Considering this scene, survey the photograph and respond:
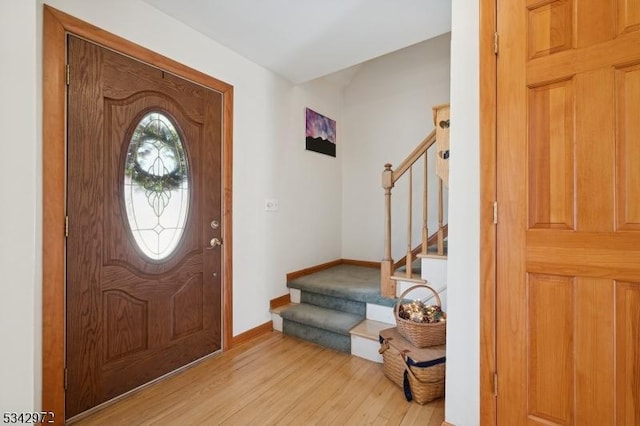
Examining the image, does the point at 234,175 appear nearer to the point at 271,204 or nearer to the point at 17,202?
the point at 271,204

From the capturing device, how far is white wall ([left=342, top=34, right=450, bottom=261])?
342cm

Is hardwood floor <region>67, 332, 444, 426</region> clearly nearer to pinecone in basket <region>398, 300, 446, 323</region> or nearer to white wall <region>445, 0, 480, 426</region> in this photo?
white wall <region>445, 0, 480, 426</region>

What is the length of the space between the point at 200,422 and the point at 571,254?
1.98 m

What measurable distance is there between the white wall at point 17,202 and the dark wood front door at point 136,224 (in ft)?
1.20

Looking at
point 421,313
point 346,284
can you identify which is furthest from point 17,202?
point 346,284

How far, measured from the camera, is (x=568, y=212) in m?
1.11

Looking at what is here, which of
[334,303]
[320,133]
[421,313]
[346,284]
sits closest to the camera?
[421,313]

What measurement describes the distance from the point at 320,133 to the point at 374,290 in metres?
2.02

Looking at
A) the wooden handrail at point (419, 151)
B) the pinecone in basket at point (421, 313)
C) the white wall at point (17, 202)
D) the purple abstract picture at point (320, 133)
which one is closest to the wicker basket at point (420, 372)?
the pinecone in basket at point (421, 313)

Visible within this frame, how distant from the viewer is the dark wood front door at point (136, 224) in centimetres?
160

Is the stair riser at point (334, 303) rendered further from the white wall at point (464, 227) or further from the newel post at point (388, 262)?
the white wall at point (464, 227)

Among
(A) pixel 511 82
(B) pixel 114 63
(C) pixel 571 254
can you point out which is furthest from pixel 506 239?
(B) pixel 114 63

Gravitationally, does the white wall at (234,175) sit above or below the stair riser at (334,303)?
above

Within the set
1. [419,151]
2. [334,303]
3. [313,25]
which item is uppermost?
[313,25]
